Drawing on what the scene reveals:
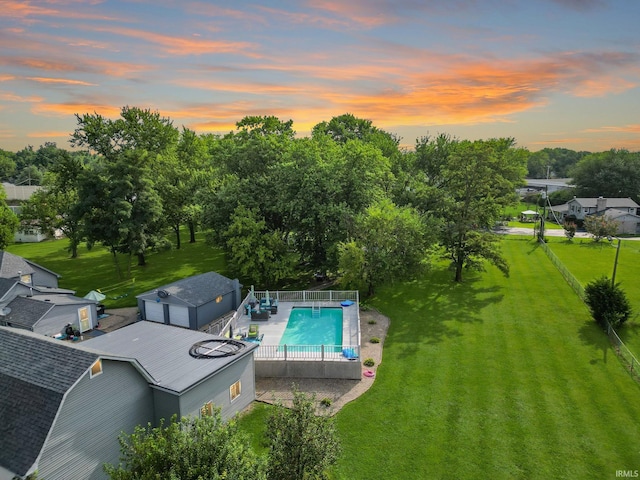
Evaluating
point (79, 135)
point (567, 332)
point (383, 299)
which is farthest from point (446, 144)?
point (79, 135)

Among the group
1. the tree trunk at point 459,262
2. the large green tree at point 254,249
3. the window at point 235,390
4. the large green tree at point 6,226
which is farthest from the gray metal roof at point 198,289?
the large green tree at point 6,226

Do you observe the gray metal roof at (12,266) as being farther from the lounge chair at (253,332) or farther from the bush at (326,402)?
the bush at (326,402)

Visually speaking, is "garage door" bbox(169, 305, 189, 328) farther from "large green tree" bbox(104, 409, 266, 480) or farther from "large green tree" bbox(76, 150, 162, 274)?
"large green tree" bbox(104, 409, 266, 480)

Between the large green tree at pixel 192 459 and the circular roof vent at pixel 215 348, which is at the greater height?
the large green tree at pixel 192 459

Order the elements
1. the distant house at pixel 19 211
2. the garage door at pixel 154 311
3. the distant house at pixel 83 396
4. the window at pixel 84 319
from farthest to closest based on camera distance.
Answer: the distant house at pixel 19 211 < the garage door at pixel 154 311 < the window at pixel 84 319 < the distant house at pixel 83 396

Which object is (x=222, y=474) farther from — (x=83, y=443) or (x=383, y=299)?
(x=383, y=299)

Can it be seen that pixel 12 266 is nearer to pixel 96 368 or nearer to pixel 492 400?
pixel 96 368
